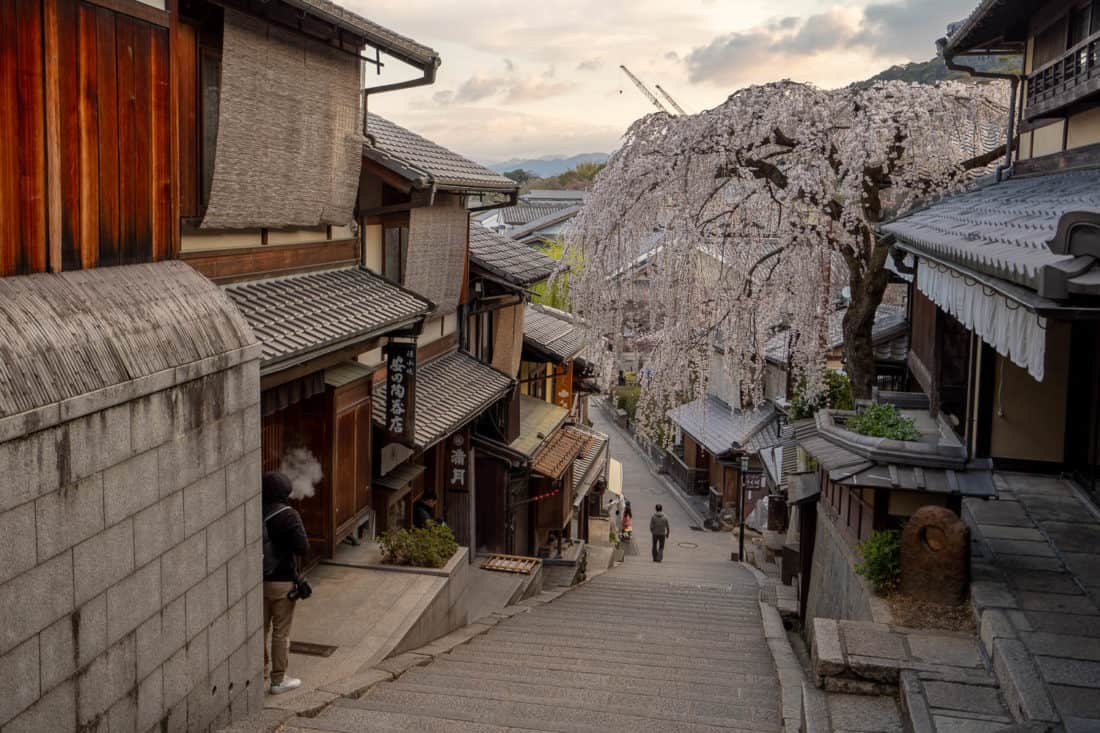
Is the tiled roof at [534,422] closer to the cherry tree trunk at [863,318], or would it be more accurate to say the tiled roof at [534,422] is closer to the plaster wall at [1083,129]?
the cherry tree trunk at [863,318]

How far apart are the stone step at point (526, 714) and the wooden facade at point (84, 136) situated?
12.4 ft

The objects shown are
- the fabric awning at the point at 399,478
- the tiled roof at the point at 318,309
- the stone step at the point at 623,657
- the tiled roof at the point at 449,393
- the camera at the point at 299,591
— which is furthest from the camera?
the tiled roof at the point at 449,393

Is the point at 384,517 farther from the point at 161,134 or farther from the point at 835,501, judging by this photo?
the point at 161,134

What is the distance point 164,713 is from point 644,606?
36.0ft

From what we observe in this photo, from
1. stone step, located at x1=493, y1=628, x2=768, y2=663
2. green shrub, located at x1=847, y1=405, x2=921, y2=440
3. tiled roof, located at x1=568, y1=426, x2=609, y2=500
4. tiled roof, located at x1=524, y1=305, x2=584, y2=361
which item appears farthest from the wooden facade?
tiled roof, located at x1=568, y1=426, x2=609, y2=500

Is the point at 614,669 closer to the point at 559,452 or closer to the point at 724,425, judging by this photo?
the point at 559,452

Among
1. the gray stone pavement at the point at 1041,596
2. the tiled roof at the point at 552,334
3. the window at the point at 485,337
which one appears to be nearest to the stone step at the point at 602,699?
the gray stone pavement at the point at 1041,596

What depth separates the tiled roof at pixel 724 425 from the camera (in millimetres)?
34375

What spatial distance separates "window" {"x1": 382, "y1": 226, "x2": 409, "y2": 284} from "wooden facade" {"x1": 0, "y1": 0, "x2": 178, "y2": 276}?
7897mm

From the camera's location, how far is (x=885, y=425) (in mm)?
10227

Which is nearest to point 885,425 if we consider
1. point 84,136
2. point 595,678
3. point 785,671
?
point 785,671

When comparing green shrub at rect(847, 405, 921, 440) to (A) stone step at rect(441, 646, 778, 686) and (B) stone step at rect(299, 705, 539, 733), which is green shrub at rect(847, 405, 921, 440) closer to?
(A) stone step at rect(441, 646, 778, 686)

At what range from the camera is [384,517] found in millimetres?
13375

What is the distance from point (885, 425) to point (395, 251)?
7918mm
